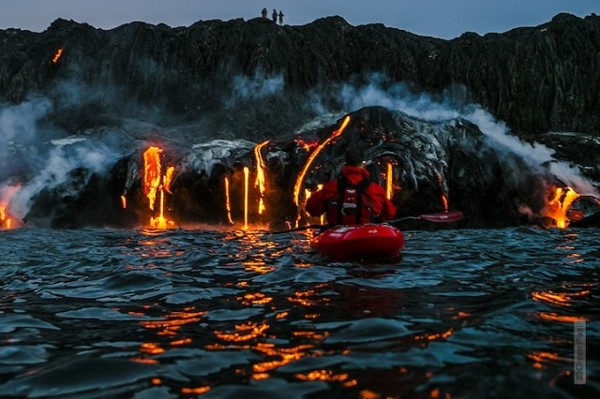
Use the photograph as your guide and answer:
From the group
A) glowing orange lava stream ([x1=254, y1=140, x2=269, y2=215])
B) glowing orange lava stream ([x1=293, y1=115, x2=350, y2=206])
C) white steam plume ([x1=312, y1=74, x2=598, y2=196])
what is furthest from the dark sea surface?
white steam plume ([x1=312, y1=74, x2=598, y2=196])

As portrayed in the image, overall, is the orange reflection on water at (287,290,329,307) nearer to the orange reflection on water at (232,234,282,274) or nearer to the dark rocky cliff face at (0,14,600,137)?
the orange reflection on water at (232,234,282,274)

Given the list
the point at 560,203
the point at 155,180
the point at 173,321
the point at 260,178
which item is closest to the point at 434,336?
the point at 173,321

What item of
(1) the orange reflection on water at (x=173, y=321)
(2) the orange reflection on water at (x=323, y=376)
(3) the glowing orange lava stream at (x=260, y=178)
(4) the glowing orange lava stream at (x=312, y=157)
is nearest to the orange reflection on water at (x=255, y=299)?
(1) the orange reflection on water at (x=173, y=321)

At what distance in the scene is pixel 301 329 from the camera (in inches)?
154

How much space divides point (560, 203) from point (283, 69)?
40.7 feet

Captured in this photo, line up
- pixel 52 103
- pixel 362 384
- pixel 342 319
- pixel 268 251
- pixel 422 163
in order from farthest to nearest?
pixel 52 103
pixel 422 163
pixel 268 251
pixel 342 319
pixel 362 384

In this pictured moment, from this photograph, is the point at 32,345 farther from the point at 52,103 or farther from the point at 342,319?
the point at 52,103

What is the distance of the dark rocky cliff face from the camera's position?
23.0 m

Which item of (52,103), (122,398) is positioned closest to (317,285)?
(122,398)

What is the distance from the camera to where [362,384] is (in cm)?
277

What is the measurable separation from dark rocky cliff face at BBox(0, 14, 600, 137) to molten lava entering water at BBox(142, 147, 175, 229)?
185 inches

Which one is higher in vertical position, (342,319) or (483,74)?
(483,74)

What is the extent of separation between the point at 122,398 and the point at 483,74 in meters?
23.9

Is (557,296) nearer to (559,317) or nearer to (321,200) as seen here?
(559,317)
